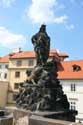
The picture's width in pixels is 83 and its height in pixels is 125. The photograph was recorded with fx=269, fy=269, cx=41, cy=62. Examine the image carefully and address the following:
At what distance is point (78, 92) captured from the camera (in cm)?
3070

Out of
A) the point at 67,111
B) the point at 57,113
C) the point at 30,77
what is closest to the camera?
the point at 57,113

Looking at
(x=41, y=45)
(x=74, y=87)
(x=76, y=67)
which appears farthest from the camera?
(x=76, y=67)

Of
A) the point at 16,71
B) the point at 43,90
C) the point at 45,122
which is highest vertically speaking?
the point at 16,71

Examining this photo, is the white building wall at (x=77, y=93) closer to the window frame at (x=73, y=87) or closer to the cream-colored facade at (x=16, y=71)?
the window frame at (x=73, y=87)

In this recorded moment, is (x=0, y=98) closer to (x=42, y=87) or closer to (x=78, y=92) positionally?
(x=78, y=92)

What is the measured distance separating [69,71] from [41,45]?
23.2 meters

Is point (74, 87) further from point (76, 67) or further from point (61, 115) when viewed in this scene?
point (61, 115)

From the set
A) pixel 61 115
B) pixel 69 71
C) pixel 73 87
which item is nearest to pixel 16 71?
pixel 69 71

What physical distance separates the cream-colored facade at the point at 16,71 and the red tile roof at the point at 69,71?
20.9 feet

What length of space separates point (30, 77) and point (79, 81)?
21051 millimetres

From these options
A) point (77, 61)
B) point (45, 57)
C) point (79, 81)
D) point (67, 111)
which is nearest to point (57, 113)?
point (67, 111)

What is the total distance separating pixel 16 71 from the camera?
41.5 metres

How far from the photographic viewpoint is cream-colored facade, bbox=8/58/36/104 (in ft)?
132

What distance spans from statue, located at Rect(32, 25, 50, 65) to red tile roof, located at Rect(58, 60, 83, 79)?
805 inches
